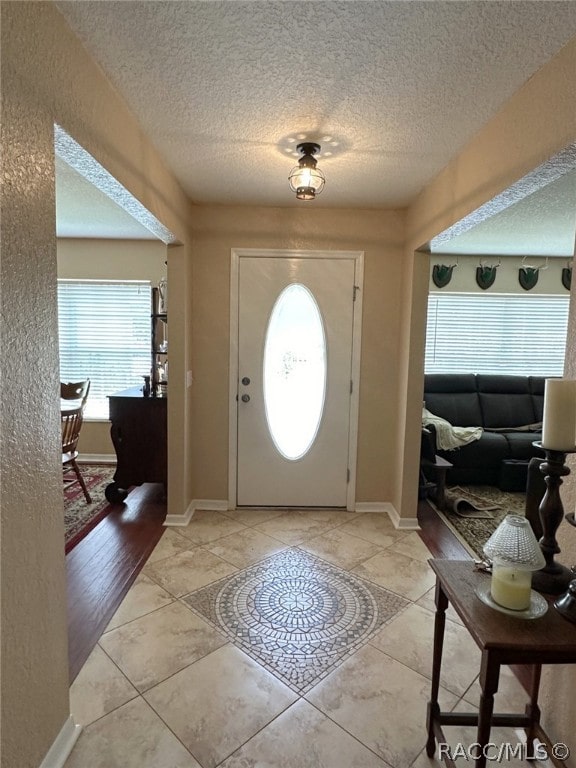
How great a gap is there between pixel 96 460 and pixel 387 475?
3171mm

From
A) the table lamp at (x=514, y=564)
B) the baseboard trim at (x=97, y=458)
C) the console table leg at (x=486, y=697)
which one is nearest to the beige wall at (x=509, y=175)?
the table lamp at (x=514, y=564)

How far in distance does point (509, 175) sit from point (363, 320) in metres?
1.69

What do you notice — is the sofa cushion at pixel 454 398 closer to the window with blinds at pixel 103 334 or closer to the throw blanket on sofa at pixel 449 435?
the throw blanket on sofa at pixel 449 435

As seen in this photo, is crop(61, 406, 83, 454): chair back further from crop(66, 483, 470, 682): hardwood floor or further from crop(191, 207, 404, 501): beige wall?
crop(191, 207, 404, 501): beige wall

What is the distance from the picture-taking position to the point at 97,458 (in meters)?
4.71

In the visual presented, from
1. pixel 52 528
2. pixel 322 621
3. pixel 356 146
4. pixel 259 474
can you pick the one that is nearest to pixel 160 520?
pixel 259 474

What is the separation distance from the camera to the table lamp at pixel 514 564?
3.62ft

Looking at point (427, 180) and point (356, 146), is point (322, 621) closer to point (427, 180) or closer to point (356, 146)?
point (356, 146)

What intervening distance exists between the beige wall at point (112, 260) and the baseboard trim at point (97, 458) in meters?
1.92

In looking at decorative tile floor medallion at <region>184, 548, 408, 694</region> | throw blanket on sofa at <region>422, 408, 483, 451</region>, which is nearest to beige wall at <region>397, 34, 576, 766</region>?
decorative tile floor medallion at <region>184, 548, 408, 694</region>

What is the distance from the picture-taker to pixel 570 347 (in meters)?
1.39

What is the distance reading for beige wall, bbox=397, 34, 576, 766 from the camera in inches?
53.7

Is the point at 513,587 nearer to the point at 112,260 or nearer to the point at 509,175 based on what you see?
the point at 509,175

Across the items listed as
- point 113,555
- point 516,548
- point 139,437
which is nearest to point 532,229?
point 516,548
